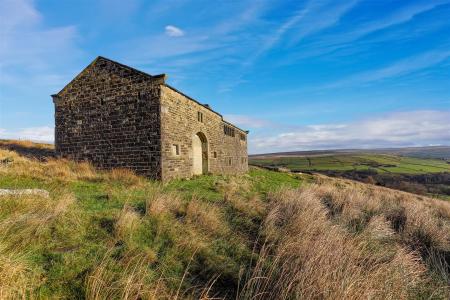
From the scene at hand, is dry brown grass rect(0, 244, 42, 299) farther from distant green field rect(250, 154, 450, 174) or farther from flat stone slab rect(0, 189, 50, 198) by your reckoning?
distant green field rect(250, 154, 450, 174)

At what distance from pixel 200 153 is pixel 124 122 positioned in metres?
5.91

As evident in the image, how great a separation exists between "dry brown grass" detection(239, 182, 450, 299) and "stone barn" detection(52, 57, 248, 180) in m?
6.91

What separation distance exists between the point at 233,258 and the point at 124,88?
425 inches

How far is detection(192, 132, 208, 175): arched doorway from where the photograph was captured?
16508 millimetres

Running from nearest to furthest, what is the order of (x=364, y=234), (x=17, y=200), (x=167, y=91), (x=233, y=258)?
(x=233, y=258) → (x=17, y=200) → (x=364, y=234) → (x=167, y=91)

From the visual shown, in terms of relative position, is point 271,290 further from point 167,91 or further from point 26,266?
point 167,91

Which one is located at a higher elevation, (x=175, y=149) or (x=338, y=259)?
(x=175, y=149)

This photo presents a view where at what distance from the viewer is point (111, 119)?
13016mm

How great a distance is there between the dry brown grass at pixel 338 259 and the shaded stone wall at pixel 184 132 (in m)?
6.59

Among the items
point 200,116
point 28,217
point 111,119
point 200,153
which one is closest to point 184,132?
point 200,116

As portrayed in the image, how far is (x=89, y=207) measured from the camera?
235 inches

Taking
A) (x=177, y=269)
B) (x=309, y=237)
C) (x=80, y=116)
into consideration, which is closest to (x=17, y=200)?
(x=177, y=269)

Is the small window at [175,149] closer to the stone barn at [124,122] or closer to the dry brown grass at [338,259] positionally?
the stone barn at [124,122]

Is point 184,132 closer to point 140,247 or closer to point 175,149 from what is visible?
point 175,149
